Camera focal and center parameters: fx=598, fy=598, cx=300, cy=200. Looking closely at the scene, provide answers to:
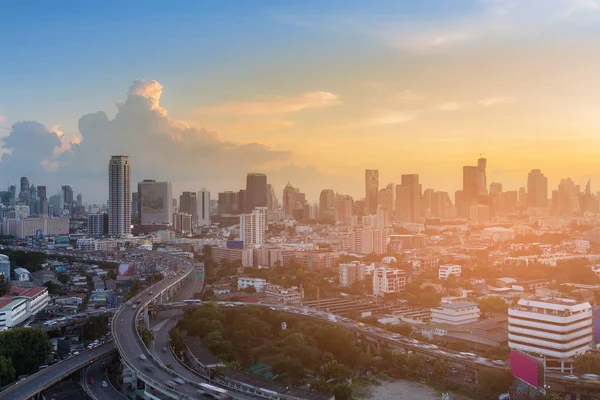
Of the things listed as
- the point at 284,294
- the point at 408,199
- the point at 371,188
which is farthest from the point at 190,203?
the point at 284,294

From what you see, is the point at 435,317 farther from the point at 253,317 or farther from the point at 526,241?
the point at 526,241

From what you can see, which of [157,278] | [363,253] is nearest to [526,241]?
[363,253]

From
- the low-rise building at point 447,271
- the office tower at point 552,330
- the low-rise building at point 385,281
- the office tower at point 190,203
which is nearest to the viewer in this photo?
the office tower at point 552,330

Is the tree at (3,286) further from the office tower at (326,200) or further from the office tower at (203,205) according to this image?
the office tower at (326,200)

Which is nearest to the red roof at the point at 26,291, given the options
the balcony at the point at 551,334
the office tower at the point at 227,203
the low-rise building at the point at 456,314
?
the low-rise building at the point at 456,314

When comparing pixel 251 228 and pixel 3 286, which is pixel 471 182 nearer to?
pixel 251 228

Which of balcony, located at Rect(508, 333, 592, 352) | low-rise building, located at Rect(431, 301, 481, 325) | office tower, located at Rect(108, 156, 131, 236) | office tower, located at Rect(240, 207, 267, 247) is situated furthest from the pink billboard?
office tower, located at Rect(108, 156, 131, 236)
